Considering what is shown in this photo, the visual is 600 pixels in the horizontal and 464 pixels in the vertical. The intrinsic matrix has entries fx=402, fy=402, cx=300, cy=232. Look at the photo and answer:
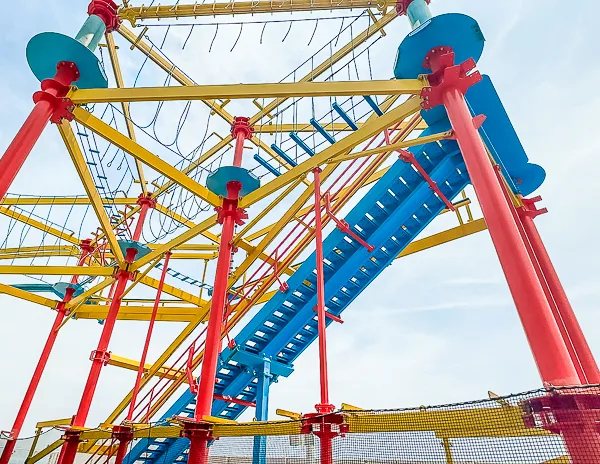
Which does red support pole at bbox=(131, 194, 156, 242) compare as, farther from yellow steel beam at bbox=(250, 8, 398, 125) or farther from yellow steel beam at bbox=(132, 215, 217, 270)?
yellow steel beam at bbox=(250, 8, 398, 125)

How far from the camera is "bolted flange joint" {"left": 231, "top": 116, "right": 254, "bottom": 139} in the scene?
12148 mm

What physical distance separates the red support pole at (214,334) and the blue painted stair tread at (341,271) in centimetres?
206

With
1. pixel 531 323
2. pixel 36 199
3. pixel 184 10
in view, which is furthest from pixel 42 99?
pixel 36 199

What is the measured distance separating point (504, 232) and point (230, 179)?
6323mm

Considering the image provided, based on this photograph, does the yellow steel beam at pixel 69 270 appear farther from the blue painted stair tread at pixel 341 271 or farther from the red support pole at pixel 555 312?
the red support pole at pixel 555 312

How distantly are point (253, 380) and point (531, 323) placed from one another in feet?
28.0

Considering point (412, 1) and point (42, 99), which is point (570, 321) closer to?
point (412, 1)

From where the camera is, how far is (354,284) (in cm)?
1046

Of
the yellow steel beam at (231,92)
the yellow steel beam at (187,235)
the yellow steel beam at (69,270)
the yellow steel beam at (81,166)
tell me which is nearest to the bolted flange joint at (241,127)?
the yellow steel beam at (187,235)

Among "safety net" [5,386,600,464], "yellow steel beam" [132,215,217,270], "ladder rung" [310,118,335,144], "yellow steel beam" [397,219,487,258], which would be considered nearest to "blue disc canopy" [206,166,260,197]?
"yellow steel beam" [132,215,217,270]

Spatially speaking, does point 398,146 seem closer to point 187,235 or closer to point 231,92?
point 231,92

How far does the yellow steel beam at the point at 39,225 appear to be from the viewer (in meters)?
16.2

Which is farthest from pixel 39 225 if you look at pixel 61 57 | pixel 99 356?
pixel 61 57

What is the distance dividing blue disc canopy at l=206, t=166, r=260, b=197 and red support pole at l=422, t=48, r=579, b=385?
4.56 metres
